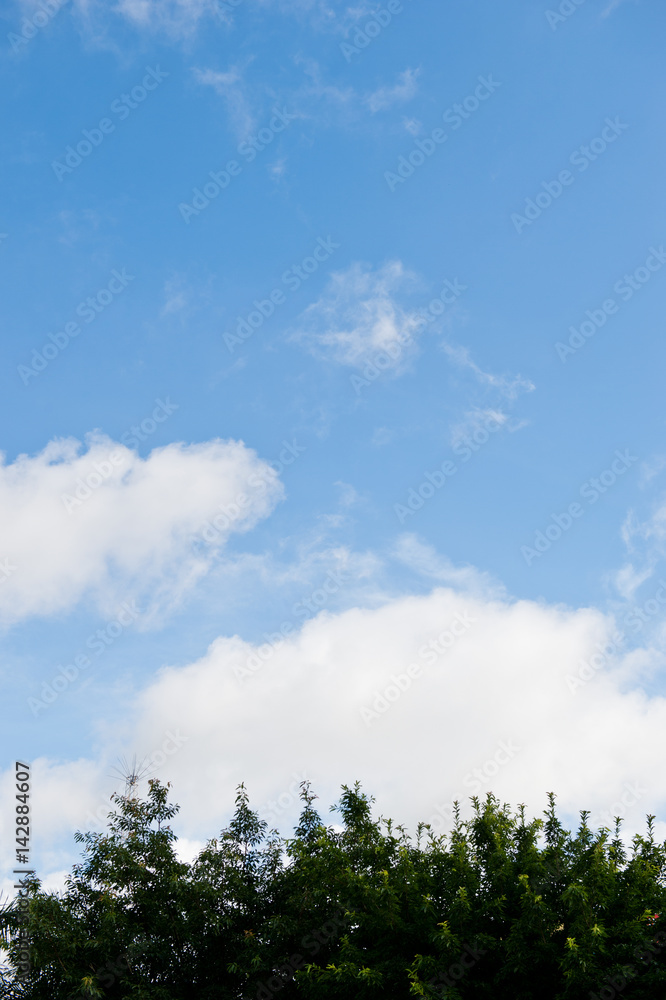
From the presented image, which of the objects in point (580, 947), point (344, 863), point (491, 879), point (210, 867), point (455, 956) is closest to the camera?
point (580, 947)

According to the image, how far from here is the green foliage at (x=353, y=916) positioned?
12727 millimetres

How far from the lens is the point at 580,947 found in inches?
479

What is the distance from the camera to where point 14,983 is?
15.8 meters

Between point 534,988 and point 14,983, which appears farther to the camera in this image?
point 14,983

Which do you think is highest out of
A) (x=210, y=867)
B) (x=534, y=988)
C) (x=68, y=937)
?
(x=210, y=867)

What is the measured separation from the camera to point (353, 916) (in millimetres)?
14203

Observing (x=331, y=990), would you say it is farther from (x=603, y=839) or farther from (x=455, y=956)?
(x=603, y=839)

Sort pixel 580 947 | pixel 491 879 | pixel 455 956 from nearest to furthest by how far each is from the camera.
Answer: pixel 580 947
pixel 455 956
pixel 491 879

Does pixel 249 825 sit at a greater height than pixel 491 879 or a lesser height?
greater

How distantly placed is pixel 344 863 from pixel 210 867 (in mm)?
3091

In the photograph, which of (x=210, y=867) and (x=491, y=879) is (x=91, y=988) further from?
(x=491, y=879)

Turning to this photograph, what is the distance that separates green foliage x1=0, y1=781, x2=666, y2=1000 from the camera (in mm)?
12727

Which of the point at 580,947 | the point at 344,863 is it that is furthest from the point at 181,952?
the point at 580,947

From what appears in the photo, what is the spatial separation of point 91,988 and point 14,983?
346 centimetres
